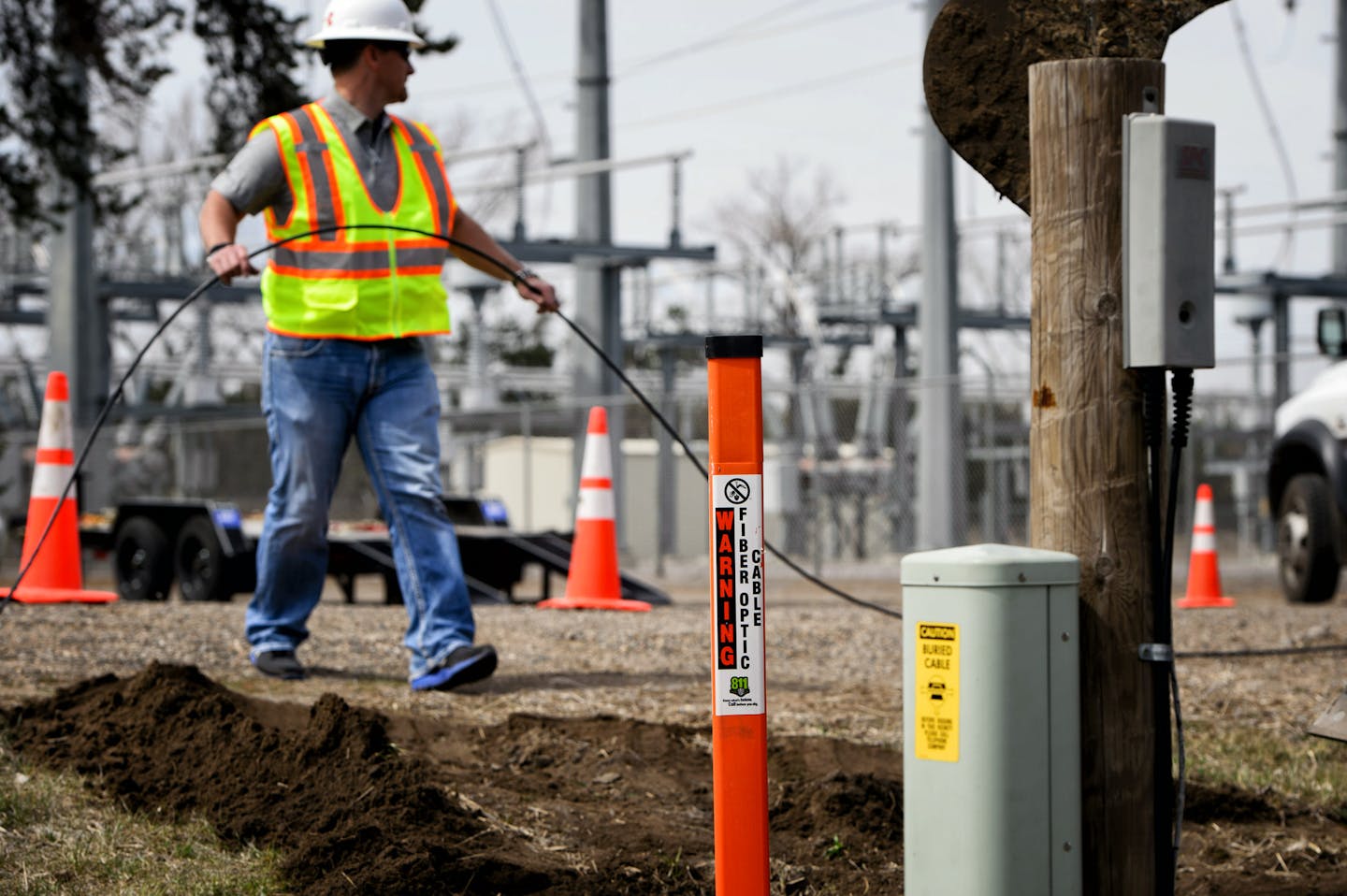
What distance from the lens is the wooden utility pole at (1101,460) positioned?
3143 millimetres

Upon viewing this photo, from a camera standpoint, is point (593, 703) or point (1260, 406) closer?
point (593, 703)

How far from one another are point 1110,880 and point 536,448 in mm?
29086

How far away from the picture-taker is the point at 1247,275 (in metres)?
25.5

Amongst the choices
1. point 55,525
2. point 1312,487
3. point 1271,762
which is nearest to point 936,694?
point 1271,762

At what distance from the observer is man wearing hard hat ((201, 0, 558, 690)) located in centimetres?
605

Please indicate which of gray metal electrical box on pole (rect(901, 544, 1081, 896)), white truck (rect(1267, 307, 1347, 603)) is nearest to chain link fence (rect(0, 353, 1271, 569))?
white truck (rect(1267, 307, 1347, 603))

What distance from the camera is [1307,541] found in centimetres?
1255

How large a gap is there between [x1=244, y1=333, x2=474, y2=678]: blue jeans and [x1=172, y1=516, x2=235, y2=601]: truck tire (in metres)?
5.56

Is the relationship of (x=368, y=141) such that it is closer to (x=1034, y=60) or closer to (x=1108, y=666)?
(x=1034, y=60)

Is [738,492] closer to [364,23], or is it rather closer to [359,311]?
[359,311]

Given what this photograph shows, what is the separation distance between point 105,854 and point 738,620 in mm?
1554

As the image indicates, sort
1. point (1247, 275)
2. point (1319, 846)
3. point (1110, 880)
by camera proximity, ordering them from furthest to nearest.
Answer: point (1247, 275), point (1319, 846), point (1110, 880)

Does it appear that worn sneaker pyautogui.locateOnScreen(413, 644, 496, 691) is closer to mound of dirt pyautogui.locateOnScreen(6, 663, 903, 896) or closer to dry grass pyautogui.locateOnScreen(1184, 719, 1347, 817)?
mound of dirt pyautogui.locateOnScreen(6, 663, 903, 896)

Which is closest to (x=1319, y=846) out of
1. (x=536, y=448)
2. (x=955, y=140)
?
(x=955, y=140)
